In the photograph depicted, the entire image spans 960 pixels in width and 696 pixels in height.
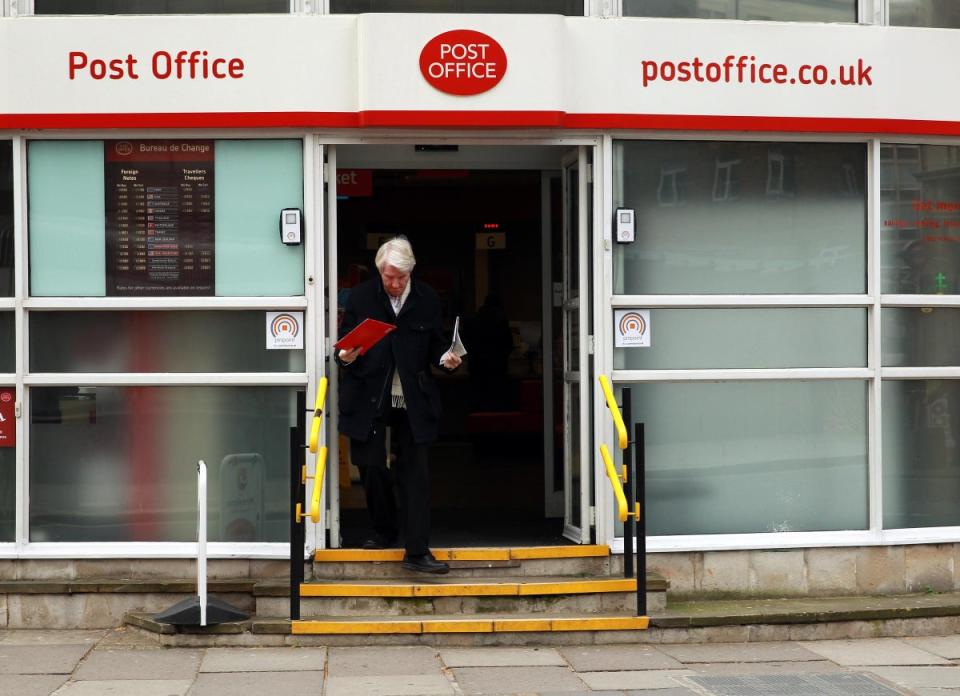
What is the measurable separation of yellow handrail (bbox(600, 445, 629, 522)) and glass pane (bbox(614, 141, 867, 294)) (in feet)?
3.35

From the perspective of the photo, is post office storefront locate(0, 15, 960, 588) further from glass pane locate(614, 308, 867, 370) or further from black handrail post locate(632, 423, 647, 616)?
black handrail post locate(632, 423, 647, 616)

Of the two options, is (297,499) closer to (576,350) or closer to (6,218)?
(576,350)

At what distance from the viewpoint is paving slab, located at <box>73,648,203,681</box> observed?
22.6 ft

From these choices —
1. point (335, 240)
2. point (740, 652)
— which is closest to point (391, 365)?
point (335, 240)

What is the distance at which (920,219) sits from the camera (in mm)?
8547

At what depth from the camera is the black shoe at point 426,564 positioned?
788cm

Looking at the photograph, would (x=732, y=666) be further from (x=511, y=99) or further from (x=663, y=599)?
(x=511, y=99)

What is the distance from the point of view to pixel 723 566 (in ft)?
27.1

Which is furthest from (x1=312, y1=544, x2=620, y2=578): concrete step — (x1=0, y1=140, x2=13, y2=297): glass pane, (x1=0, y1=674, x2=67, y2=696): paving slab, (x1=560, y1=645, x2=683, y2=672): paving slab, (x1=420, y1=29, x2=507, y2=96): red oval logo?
(x1=420, y1=29, x2=507, y2=96): red oval logo

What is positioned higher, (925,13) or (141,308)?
(925,13)

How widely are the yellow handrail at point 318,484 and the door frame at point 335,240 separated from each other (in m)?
0.51

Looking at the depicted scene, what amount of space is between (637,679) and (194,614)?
93.1 inches

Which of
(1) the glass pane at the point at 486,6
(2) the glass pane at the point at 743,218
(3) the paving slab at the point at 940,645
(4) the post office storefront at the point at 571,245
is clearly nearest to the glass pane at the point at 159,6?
(4) the post office storefront at the point at 571,245

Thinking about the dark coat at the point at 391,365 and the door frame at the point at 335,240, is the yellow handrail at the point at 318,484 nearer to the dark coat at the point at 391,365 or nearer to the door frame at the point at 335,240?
the dark coat at the point at 391,365
